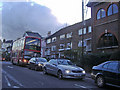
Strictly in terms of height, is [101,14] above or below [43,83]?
above

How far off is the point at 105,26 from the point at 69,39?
16.0 metres

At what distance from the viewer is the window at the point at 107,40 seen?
22469mm

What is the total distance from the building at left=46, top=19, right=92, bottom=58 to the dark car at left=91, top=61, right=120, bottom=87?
19426mm

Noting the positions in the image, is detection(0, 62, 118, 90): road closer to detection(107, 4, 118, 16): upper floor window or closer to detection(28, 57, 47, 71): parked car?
detection(28, 57, 47, 71): parked car

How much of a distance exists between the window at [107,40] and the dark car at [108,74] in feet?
46.8

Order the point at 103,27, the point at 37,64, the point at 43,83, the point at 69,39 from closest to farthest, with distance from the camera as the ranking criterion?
the point at 43,83 < the point at 37,64 < the point at 103,27 < the point at 69,39

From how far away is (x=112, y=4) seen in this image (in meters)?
22.8

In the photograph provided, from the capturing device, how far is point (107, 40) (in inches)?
933

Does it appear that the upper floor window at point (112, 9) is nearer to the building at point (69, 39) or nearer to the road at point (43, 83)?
the building at point (69, 39)

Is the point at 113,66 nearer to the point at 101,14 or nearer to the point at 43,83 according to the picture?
the point at 43,83

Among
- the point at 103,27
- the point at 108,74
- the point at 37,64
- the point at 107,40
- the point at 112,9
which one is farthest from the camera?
the point at 103,27

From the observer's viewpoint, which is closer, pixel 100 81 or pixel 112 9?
pixel 100 81

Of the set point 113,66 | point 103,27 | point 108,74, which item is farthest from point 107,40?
point 108,74

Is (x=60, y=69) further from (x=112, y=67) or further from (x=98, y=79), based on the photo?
(x=112, y=67)
